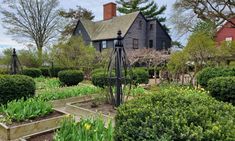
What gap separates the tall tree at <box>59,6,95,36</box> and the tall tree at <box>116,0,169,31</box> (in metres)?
5.35

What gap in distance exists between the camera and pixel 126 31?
79.9ft

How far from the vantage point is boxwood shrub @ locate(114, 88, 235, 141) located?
2006 mm

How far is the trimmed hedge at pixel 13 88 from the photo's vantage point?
269 inches

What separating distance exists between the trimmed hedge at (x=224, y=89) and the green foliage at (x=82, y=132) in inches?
173

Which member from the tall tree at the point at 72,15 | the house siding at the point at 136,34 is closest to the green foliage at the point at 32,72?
the house siding at the point at 136,34

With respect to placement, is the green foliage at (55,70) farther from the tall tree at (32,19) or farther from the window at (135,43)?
the tall tree at (32,19)

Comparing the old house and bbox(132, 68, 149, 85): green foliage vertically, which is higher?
the old house

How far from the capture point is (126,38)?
24.5 m

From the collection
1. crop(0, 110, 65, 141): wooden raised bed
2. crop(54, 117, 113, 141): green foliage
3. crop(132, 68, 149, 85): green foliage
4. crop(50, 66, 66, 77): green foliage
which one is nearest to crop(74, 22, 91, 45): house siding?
crop(50, 66, 66, 77): green foliage

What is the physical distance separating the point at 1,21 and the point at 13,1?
290 cm

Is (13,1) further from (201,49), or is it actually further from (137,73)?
(201,49)

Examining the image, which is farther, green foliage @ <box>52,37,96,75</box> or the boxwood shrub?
green foliage @ <box>52,37,96,75</box>

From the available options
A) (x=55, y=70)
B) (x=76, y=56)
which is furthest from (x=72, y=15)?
(x=55, y=70)

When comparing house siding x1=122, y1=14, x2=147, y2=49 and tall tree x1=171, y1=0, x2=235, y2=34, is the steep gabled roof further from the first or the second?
tall tree x1=171, y1=0, x2=235, y2=34
